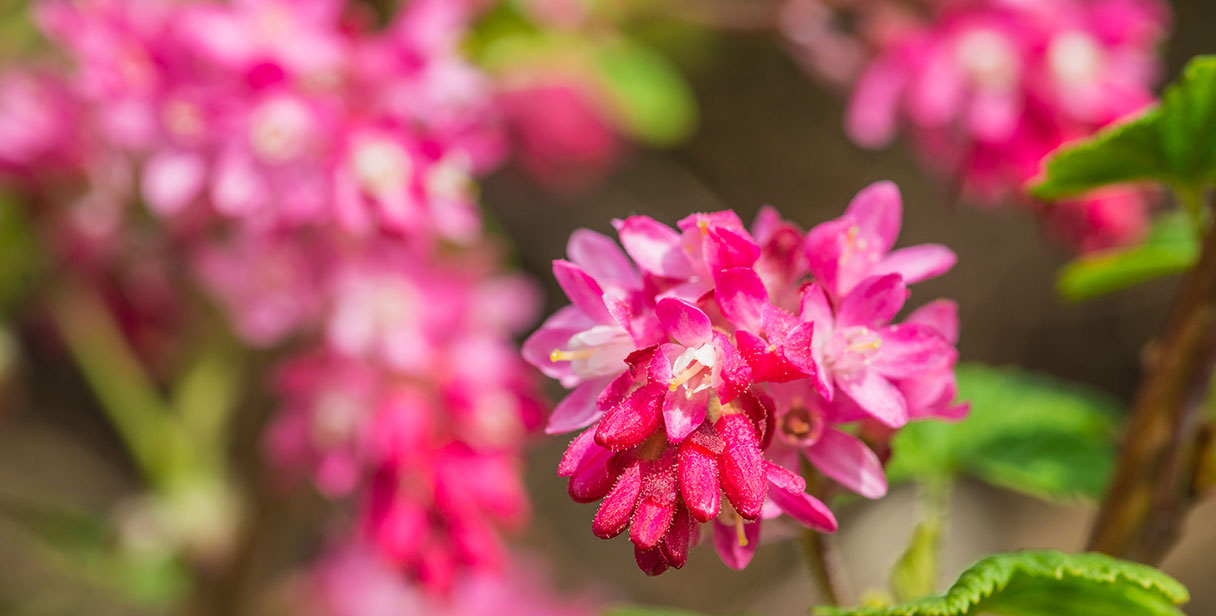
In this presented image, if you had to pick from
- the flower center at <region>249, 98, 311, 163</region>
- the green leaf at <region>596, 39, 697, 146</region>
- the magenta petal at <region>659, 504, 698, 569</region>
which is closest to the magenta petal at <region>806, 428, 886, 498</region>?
the magenta petal at <region>659, 504, 698, 569</region>

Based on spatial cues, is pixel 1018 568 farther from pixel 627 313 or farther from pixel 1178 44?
pixel 1178 44

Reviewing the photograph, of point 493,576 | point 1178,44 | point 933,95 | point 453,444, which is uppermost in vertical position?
point 1178,44

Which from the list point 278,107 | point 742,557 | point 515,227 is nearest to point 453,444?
point 278,107

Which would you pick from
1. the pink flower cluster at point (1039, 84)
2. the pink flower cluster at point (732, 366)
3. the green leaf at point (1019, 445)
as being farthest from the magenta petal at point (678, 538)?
the pink flower cluster at point (1039, 84)

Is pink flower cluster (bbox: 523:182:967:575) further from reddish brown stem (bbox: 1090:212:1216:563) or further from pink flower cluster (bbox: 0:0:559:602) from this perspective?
pink flower cluster (bbox: 0:0:559:602)

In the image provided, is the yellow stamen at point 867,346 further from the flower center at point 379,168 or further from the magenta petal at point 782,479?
the flower center at point 379,168
